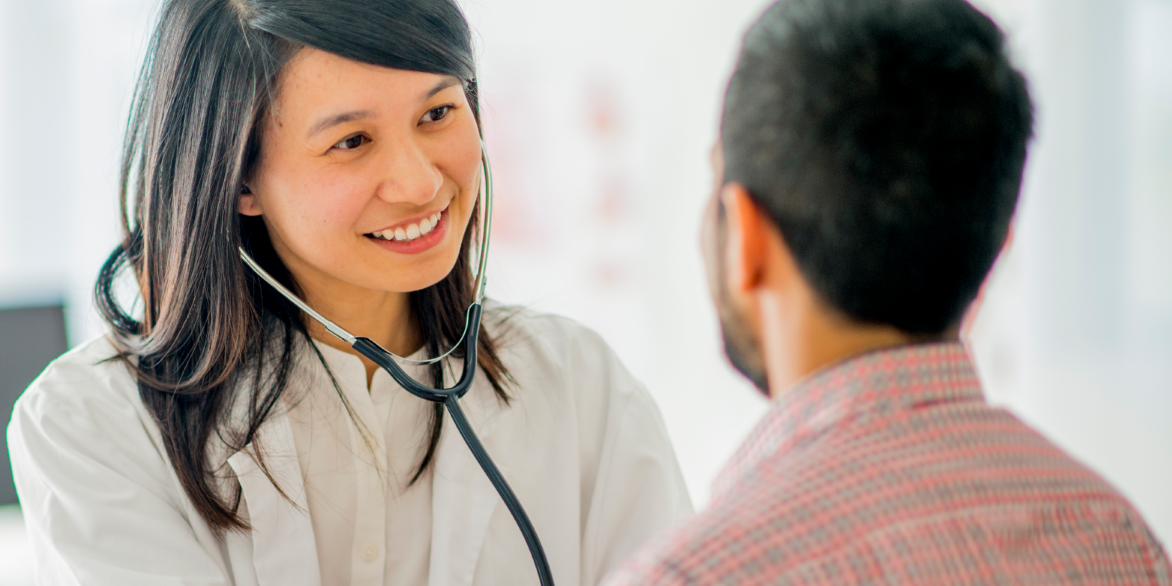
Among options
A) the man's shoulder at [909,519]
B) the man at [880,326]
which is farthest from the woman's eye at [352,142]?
the man's shoulder at [909,519]

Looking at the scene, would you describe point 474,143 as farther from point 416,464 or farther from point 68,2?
point 68,2

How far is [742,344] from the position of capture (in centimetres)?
63

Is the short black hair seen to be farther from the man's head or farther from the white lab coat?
the white lab coat

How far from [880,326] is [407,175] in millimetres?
565

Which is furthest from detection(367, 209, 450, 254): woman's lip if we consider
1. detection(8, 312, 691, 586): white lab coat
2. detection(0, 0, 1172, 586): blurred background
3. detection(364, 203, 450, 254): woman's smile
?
detection(0, 0, 1172, 586): blurred background

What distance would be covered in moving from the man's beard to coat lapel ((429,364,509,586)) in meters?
0.55

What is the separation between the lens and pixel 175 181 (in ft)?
3.42

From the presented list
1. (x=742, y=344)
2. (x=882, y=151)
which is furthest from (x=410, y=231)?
(x=882, y=151)

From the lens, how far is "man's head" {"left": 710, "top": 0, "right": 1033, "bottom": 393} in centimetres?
54

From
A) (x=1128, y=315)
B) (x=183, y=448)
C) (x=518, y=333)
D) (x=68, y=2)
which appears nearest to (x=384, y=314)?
(x=518, y=333)

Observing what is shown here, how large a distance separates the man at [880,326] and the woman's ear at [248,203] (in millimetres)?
656

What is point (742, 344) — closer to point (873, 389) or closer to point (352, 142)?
point (873, 389)

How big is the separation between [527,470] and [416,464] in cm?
14

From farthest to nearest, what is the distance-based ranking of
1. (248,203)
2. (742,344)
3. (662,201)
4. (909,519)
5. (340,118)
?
(662,201), (248,203), (340,118), (742,344), (909,519)
